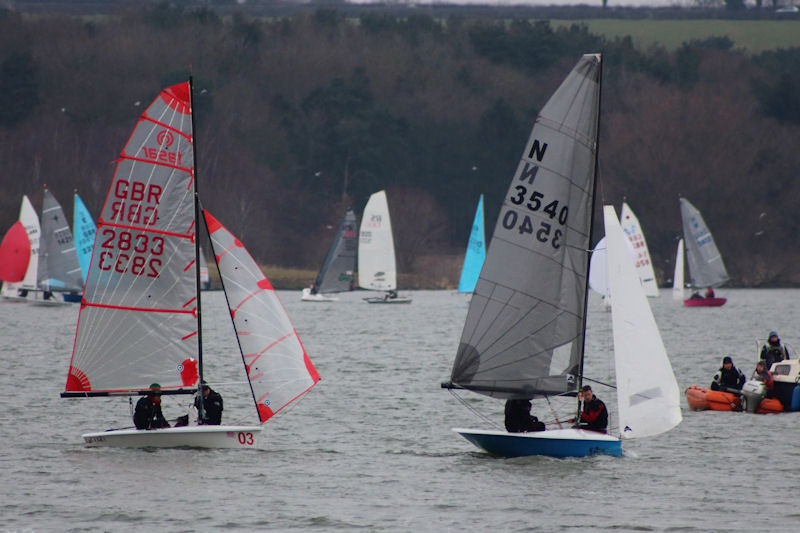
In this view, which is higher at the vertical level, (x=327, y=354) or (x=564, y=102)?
(x=564, y=102)

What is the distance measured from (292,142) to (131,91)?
40.2ft

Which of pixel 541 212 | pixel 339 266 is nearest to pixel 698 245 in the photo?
pixel 339 266

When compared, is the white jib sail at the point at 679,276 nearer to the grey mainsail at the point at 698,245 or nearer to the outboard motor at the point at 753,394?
the grey mainsail at the point at 698,245

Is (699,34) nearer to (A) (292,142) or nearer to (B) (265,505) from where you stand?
(A) (292,142)

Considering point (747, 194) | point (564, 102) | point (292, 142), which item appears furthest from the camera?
point (292, 142)

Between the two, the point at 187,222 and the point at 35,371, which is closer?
the point at 187,222

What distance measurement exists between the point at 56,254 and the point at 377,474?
42849 mm

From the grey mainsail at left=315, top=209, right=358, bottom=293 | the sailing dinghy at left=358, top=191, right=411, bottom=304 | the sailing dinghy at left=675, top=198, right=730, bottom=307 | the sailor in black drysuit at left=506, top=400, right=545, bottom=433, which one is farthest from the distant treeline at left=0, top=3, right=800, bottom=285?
the sailor in black drysuit at left=506, top=400, right=545, bottom=433

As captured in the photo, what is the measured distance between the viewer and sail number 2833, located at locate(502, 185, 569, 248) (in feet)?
60.6

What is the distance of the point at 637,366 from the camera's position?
18312mm

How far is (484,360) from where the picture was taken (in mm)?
18875

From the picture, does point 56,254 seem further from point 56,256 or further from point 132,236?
point 132,236

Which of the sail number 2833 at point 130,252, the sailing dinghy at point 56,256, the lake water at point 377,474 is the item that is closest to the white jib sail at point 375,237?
the sailing dinghy at point 56,256

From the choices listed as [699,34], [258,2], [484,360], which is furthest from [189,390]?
[258,2]
